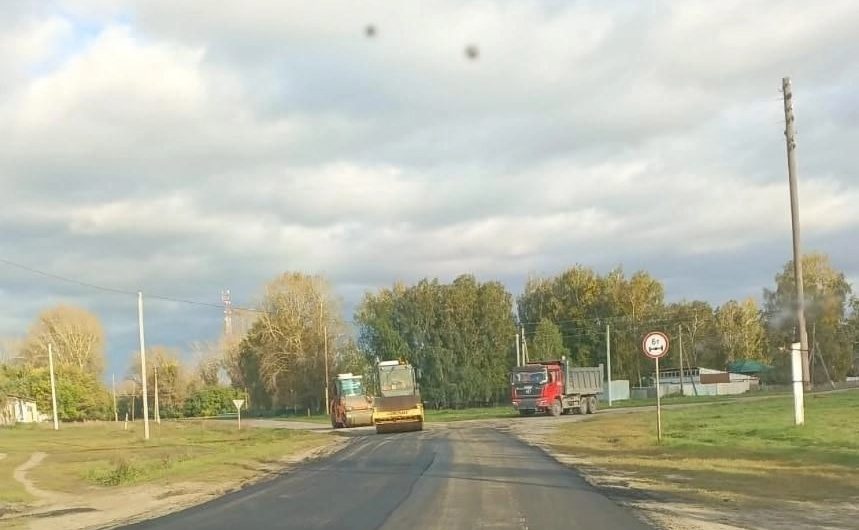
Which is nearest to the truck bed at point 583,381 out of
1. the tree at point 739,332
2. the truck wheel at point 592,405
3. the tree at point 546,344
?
the truck wheel at point 592,405

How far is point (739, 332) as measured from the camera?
108 meters

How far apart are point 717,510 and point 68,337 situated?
115m

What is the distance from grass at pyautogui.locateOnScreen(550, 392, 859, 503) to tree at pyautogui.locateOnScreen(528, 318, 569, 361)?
54006mm

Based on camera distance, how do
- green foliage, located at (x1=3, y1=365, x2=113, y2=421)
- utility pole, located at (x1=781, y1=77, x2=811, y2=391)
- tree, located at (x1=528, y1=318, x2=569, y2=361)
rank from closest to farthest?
utility pole, located at (x1=781, y1=77, x2=811, y2=391) < tree, located at (x1=528, y1=318, x2=569, y2=361) < green foliage, located at (x1=3, y1=365, x2=113, y2=421)

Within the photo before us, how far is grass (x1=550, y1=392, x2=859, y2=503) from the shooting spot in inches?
617

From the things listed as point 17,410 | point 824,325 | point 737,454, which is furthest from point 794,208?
point 17,410

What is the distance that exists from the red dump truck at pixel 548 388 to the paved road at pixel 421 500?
→ 2786 cm

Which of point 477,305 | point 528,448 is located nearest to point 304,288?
point 477,305

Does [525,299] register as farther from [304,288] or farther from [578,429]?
[578,429]

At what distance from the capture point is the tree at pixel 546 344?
90.9 m

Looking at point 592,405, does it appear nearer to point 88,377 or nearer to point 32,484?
point 32,484

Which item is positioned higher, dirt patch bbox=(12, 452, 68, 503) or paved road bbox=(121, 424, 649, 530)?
paved road bbox=(121, 424, 649, 530)

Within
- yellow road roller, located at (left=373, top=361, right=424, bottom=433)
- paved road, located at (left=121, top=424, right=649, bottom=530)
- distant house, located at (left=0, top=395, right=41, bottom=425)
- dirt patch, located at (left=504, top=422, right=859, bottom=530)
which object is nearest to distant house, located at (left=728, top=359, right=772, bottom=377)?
yellow road roller, located at (left=373, top=361, right=424, bottom=433)

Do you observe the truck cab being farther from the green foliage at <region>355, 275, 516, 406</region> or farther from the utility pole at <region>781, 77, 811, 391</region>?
the green foliage at <region>355, 275, 516, 406</region>
